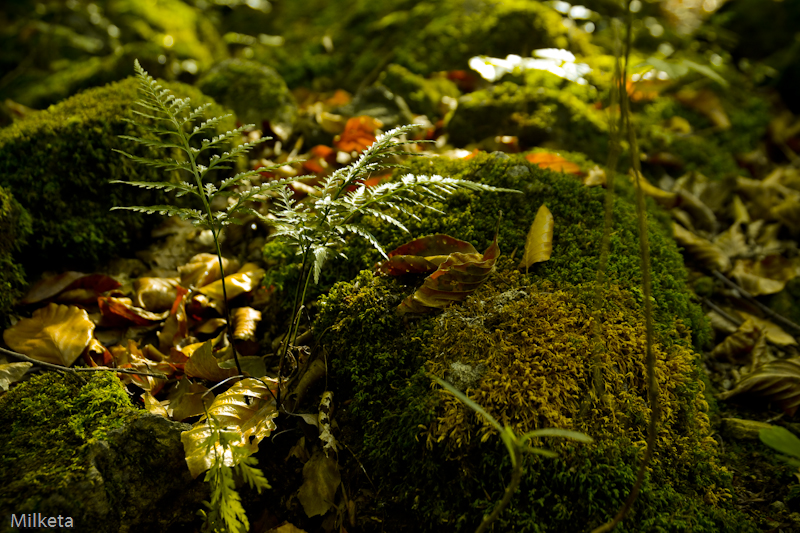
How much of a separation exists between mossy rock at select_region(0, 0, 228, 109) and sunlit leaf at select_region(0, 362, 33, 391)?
3.04 m

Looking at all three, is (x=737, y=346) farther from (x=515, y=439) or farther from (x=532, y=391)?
(x=515, y=439)

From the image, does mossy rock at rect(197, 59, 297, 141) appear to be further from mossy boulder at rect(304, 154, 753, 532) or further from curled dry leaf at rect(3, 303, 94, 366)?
mossy boulder at rect(304, 154, 753, 532)

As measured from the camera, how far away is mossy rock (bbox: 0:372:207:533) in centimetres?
151

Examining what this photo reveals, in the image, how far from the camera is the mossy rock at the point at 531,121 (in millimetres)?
3623

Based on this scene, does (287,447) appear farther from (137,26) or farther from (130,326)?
(137,26)

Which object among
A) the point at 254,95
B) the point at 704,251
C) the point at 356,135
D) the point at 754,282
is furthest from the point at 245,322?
the point at 754,282

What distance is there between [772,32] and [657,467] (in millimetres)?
6366

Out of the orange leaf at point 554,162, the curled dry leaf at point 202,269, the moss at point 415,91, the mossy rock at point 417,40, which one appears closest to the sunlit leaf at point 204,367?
the curled dry leaf at point 202,269

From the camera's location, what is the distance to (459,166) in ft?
8.68

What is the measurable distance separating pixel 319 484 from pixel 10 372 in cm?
134

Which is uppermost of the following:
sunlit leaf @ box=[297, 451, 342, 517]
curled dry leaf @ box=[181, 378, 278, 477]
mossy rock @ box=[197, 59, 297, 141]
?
mossy rock @ box=[197, 59, 297, 141]

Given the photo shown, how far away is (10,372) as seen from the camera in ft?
6.32

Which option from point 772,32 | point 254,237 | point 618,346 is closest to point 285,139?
point 254,237

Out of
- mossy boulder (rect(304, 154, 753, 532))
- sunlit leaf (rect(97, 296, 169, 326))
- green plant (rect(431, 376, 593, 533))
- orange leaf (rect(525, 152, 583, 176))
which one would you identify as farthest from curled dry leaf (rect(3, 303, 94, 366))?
orange leaf (rect(525, 152, 583, 176))
